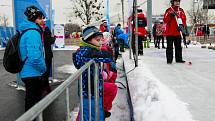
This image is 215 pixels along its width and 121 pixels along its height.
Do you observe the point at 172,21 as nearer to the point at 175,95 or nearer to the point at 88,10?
the point at 175,95

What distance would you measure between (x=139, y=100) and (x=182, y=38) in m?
4.01

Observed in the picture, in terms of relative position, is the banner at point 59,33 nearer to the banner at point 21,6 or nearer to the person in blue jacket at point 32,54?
the banner at point 21,6

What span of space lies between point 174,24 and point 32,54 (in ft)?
15.0

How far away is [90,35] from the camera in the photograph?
4699mm

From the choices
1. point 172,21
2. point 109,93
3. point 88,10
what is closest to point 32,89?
Result: point 109,93

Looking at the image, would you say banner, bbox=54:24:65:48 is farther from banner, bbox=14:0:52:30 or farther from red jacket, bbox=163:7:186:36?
red jacket, bbox=163:7:186:36

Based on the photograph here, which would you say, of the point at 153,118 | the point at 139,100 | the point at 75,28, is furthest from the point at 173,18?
the point at 75,28

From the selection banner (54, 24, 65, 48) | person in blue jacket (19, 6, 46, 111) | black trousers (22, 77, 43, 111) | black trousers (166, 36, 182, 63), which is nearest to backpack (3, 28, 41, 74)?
person in blue jacket (19, 6, 46, 111)

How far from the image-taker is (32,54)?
509cm

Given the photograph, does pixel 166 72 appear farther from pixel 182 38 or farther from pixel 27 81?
pixel 27 81

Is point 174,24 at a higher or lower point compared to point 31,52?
higher

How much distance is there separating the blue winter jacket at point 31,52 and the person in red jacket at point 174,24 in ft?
13.6

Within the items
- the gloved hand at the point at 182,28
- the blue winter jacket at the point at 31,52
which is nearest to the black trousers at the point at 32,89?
the blue winter jacket at the point at 31,52

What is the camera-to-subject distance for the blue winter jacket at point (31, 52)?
200 inches
